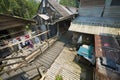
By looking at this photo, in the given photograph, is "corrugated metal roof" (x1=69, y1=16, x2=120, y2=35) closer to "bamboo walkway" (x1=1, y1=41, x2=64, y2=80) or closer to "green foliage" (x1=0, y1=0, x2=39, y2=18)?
"bamboo walkway" (x1=1, y1=41, x2=64, y2=80)

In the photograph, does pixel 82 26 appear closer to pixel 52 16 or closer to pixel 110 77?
pixel 110 77

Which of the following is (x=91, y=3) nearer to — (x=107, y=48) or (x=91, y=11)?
(x=91, y=11)

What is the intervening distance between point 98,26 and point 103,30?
77 cm

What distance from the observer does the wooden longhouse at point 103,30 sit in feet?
15.9

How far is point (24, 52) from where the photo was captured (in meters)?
11.0

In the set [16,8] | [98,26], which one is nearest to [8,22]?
[98,26]

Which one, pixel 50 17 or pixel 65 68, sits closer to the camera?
pixel 65 68

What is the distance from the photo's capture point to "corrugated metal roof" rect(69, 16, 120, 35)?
28.9 ft

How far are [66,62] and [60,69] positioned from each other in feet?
3.47

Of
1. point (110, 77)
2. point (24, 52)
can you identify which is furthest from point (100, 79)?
point (24, 52)

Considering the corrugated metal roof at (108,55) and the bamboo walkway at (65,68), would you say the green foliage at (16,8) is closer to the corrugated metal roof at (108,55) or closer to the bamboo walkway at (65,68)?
the bamboo walkway at (65,68)

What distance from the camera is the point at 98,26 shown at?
9.59m

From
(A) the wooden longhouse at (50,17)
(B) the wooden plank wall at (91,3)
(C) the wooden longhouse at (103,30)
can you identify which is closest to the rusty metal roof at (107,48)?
(C) the wooden longhouse at (103,30)

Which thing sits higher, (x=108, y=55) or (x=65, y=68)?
(x=108, y=55)
